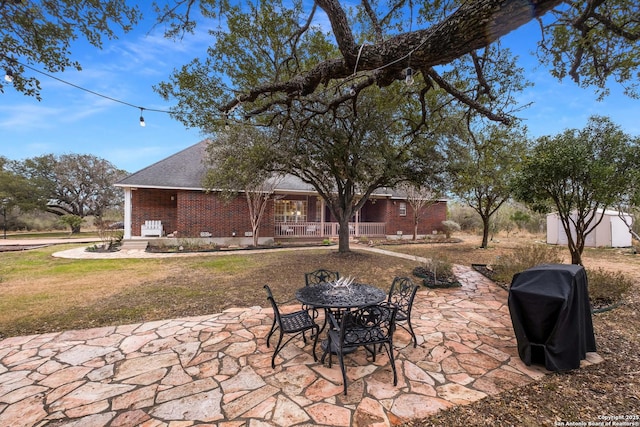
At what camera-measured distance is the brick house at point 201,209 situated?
13.7 m

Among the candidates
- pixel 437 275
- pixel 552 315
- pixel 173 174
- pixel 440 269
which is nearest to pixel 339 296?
pixel 552 315

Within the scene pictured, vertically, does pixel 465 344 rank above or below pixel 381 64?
below

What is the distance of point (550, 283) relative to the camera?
3.06 m

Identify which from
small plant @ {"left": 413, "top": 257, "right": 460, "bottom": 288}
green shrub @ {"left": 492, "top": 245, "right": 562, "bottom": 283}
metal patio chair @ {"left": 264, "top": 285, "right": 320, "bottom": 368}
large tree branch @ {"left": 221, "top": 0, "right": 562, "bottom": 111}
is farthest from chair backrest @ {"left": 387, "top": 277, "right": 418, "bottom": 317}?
green shrub @ {"left": 492, "top": 245, "right": 562, "bottom": 283}

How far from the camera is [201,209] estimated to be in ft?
46.0

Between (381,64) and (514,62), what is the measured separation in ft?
14.3

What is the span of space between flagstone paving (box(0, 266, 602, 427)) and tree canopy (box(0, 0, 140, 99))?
165 inches

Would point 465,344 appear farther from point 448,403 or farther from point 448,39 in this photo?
point 448,39

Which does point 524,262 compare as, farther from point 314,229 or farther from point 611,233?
point 611,233

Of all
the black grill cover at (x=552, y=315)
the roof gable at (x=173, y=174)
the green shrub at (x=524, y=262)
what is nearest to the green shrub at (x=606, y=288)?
the green shrub at (x=524, y=262)

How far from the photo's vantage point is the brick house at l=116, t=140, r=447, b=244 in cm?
1368

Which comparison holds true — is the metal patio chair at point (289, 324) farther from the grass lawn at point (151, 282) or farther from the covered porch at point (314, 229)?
the covered porch at point (314, 229)

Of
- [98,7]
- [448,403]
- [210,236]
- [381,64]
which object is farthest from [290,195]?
[448,403]

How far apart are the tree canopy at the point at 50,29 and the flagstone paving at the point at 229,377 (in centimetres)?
419
